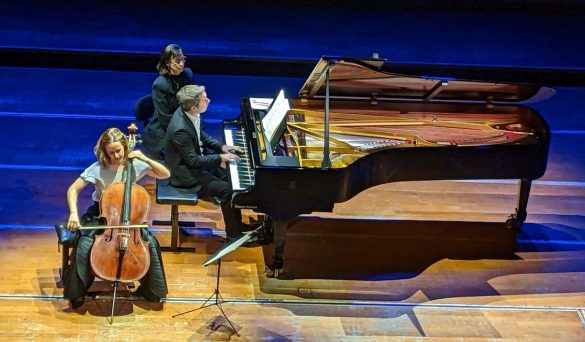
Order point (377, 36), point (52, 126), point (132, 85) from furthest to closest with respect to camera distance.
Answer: point (377, 36)
point (132, 85)
point (52, 126)

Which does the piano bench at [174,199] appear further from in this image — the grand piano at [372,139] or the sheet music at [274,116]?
the sheet music at [274,116]

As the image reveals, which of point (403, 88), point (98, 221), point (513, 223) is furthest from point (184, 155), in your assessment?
point (513, 223)

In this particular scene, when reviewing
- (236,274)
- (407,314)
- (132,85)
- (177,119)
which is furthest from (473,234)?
(132,85)

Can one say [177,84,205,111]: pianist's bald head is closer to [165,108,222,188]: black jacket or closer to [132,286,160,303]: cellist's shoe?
[165,108,222,188]: black jacket

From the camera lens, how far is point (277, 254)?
20.8 feet

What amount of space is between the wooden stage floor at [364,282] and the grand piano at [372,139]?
33 cm

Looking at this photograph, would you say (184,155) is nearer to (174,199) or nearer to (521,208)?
(174,199)

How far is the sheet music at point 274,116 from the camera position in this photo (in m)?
6.53

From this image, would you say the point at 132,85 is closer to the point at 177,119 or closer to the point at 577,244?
the point at 177,119

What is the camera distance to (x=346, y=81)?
7.02 m

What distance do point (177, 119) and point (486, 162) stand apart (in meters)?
2.19

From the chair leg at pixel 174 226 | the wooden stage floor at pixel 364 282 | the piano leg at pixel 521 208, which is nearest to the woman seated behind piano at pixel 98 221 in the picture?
the wooden stage floor at pixel 364 282

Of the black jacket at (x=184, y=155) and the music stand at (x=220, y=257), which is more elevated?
the black jacket at (x=184, y=155)

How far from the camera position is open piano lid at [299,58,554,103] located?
22.2ft
